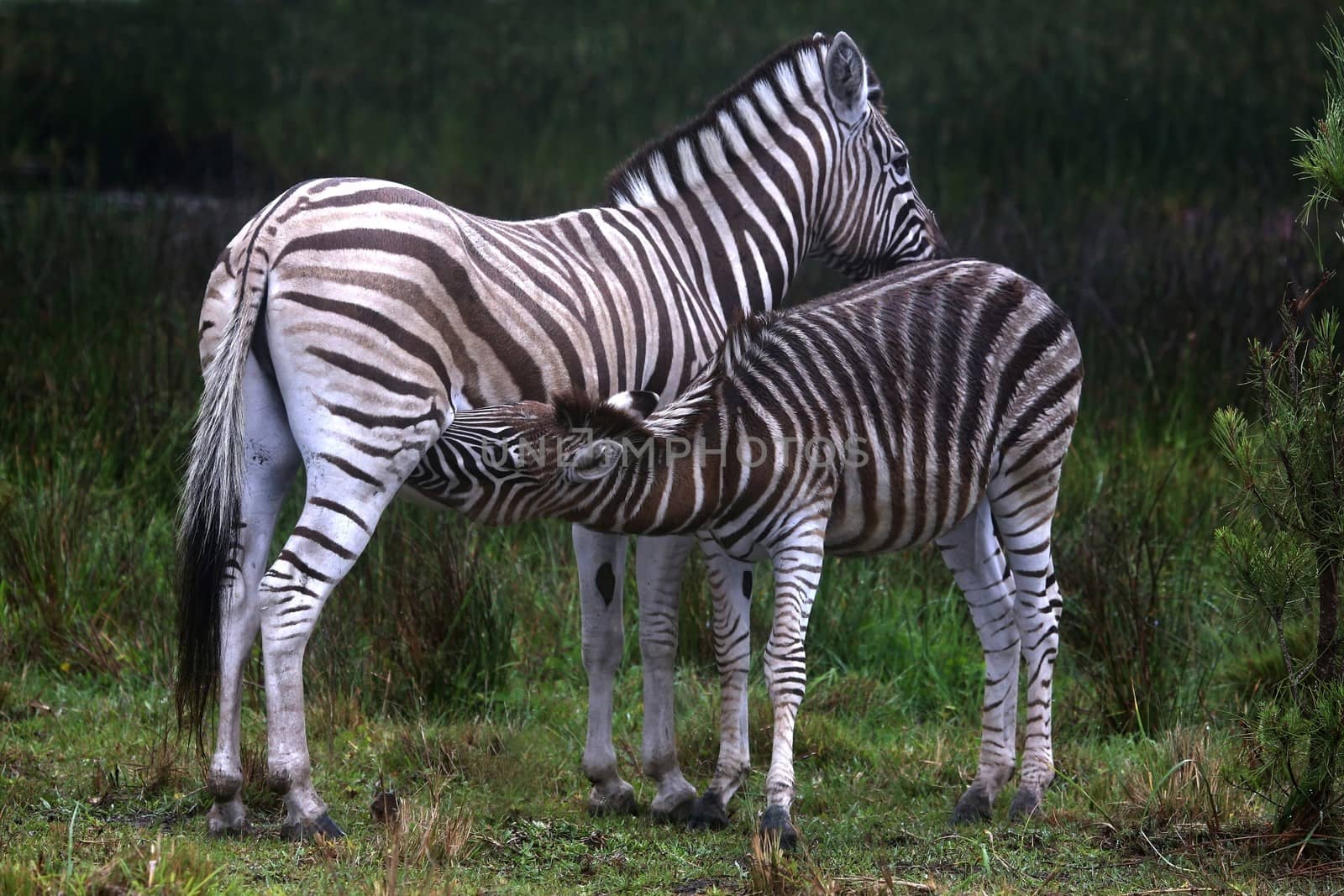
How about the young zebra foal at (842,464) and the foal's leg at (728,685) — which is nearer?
the young zebra foal at (842,464)

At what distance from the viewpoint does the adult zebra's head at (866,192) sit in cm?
534

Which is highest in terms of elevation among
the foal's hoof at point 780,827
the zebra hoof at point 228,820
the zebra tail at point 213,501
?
the zebra tail at point 213,501

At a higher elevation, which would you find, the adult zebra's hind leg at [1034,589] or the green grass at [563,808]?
the adult zebra's hind leg at [1034,589]

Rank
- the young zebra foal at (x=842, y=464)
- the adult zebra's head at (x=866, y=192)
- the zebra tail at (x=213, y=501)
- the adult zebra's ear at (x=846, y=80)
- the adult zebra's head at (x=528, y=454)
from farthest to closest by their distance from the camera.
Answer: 1. the adult zebra's head at (x=866, y=192)
2. the adult zebra's ear at (x=846, y=80)
3. the zebra tail at (x=213, y=501)
4. the young zebra foal at (x=842, y=464)
5. the adult zebra's head at (x=528, y=454)

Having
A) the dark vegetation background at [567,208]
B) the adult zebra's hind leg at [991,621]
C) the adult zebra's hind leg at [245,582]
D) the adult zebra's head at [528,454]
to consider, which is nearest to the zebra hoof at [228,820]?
the adult zebra's hind leg at [245,582]

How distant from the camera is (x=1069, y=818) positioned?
188 inches

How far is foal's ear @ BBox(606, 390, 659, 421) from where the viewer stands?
13.2ft

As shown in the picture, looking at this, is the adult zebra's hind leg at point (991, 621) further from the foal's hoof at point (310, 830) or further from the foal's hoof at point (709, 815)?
the foal's hoof at point (310, 830)

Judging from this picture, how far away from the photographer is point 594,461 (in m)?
3.99

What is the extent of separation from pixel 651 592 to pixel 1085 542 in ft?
7.46

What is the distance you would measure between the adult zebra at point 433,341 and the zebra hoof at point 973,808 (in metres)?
0.91

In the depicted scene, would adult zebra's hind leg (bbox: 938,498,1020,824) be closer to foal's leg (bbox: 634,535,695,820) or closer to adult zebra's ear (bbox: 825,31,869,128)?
foal's leg (bbox: 634,535,695,820)

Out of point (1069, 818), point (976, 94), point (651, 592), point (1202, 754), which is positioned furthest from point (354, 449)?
point (976, 94)

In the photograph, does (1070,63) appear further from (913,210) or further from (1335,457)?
(1335,457)
